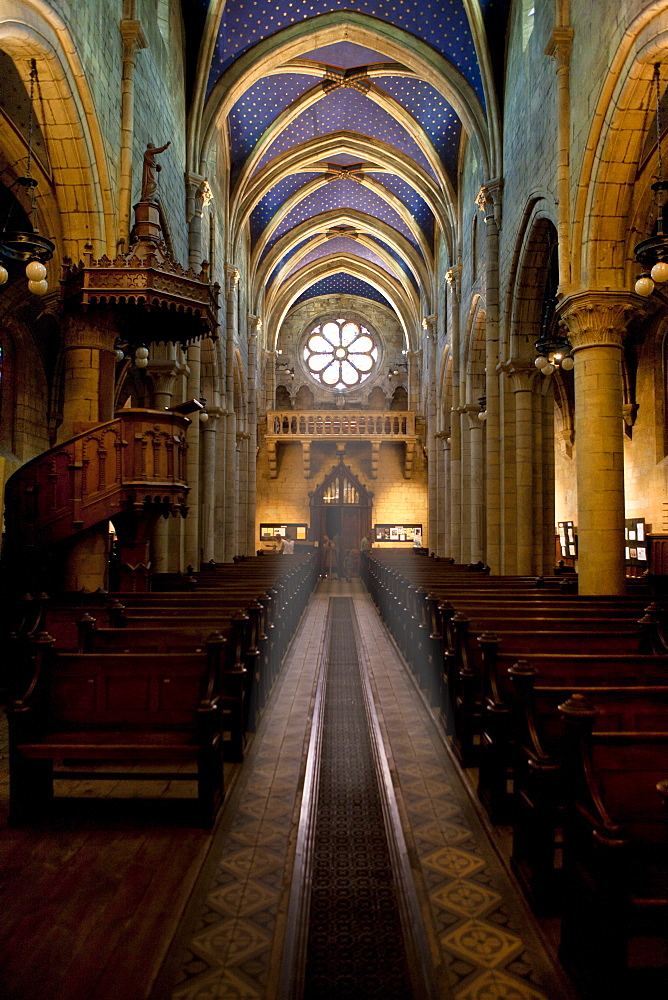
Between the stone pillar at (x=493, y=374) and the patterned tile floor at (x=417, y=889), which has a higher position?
the stone pillar at (x=493, y=374)

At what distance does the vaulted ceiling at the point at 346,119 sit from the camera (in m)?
15.0

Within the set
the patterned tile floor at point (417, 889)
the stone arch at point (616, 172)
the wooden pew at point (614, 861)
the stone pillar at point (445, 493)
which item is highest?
the stone arch at point (616, 172)

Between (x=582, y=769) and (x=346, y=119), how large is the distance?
2159cm

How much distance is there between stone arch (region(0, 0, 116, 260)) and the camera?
758cm

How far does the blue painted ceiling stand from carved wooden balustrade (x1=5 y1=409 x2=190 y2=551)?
11207 mm

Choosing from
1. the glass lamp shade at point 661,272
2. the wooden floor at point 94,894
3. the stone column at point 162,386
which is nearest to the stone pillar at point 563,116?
the glass lamp shade at point 661,272

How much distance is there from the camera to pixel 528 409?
1331cm

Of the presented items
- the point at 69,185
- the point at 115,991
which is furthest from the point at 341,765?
the point at 69,185

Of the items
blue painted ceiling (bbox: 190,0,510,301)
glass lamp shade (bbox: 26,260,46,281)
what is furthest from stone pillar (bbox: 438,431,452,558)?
glass lamp shade (bbox: 26,260,46,281)

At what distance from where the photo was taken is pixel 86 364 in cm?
A: 891

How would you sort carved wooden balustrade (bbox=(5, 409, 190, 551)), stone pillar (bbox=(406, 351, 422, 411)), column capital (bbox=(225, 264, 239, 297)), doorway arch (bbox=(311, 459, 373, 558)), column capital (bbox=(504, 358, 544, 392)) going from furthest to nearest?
doorway arch (bbox=(311, 459, 373, 558))
stone pillar (bbox=(406, 351, 422, 411))
column capital (bbox=(225, 264, 239, 297))
column capital (bbox=(504, 358, 544, 392))
carved wooden balustrade (bbox=(5, 409, 190, 551))

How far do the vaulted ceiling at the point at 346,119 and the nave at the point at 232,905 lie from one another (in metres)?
14.3

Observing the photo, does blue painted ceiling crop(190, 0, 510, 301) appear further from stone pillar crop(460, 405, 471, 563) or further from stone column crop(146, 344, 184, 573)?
stone column crop(146, 344, 184, 573)

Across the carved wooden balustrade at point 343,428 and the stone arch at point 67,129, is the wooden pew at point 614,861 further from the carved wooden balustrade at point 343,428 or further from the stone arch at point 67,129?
the carved wooden balustrade at point 343,428
